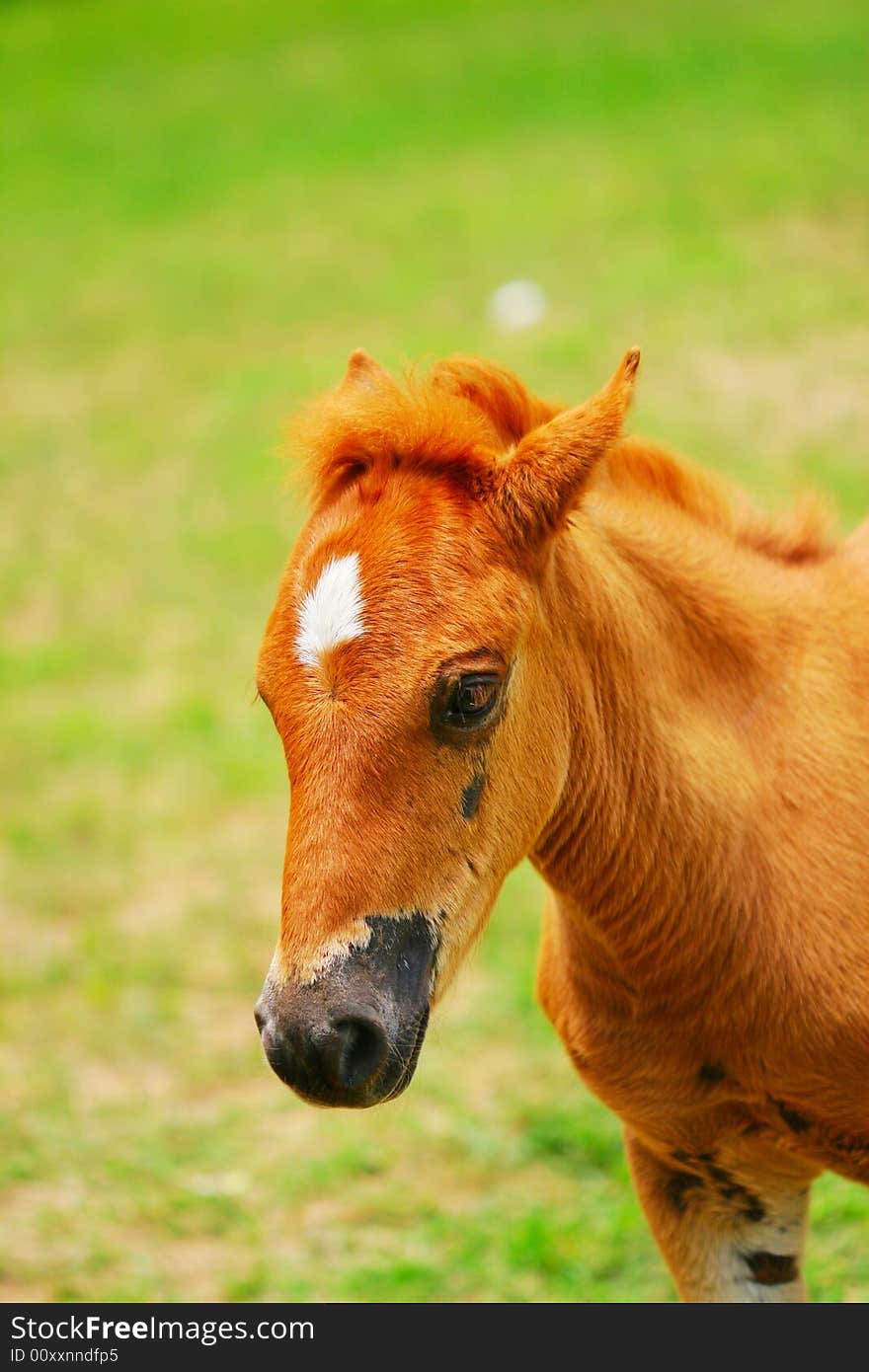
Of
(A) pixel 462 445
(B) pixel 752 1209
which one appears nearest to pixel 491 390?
(A) pixel 462 445

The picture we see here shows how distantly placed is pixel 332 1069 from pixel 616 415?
3.71 feet

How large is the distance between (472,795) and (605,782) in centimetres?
39

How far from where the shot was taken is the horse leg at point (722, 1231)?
312cm

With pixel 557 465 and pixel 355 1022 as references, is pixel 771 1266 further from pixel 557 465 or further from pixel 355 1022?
pixel 557 465

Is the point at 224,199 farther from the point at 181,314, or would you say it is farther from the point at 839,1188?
the point at 839,1188

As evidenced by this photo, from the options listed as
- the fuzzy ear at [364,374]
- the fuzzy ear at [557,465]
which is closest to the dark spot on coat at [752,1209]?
the fuzzy ear at [557,465]

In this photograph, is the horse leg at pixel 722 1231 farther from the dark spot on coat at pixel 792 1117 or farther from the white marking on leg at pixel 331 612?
the white marking on leg at pixel 331 612

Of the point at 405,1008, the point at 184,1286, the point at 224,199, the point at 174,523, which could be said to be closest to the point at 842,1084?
the point at 405,1008

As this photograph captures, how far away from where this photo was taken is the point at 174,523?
33.8ft

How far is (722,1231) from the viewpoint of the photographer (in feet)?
10.3

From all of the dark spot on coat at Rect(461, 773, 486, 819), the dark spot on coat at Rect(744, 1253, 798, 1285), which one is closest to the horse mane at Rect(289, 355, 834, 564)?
the dark spot on coat at Rect(461, 773, 486, 819)

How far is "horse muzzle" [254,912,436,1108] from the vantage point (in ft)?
7.37

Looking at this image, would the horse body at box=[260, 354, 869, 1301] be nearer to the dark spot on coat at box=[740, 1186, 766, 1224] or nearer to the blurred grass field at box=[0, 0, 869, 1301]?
the dark spot on coat at box=[740, 1186, 766, 1224]

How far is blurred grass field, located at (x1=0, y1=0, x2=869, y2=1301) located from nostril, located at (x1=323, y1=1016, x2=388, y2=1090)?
1.51 feet
